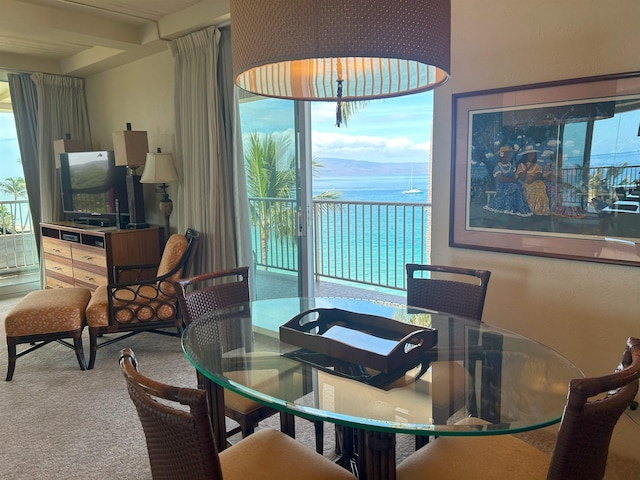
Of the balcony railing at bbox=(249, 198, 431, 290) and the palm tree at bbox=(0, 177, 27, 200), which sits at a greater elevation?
the palm tree at bbox=(0, 177, 27, 200)

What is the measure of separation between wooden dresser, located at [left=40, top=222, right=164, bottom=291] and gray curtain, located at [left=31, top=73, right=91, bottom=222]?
50 centimetres

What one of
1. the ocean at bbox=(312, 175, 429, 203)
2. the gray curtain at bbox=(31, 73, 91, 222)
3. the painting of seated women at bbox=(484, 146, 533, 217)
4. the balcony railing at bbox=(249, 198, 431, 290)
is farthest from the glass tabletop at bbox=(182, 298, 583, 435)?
the gray curtain at bbox=(31, 73, 91, 222)

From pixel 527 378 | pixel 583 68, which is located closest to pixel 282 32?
pixel 527 378

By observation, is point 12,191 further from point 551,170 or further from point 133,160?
point 551,170

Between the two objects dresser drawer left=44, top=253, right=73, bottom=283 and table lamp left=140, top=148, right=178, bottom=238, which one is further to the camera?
dresser drawer left=44, top=253, right=73, bottom=283

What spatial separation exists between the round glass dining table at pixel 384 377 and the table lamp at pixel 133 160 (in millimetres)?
2708

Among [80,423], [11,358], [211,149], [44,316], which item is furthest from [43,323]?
[211,149]

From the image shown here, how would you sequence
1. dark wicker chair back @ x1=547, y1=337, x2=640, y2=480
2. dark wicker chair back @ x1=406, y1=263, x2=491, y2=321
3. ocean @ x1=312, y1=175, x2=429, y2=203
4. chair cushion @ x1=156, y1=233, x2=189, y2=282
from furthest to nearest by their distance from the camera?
ocean @ x1=312, y1=175, x2=429, y2=203
chair cushion @ x1=156, y1=233, x2=189, y2=282
dark wicker chair back @ x1=406, y1=263, x2=491, y2=321
dark wicker chair back @ x1=547, y1=337, x2=640, y2=480

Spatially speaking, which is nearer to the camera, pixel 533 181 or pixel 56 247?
pixel 533 181

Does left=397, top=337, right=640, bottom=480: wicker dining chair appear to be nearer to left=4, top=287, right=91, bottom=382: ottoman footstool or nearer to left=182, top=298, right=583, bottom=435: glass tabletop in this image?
left=182, top=298, right=583, bottom=435: glass tabletop

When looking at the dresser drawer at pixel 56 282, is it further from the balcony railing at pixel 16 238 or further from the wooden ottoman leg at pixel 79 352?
the wooden ottoman leg at pixel 79 352

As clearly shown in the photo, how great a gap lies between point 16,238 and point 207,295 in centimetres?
458

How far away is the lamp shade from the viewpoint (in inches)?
156

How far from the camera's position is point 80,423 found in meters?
2.59
